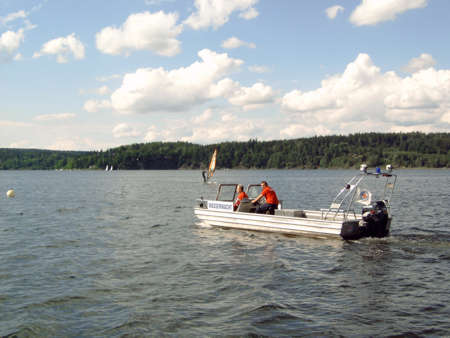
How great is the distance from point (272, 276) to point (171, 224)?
498 inches

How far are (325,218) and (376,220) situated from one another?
272 centimetres

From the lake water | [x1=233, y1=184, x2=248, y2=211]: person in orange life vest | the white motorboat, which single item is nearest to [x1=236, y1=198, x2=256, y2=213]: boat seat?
the white motorboat

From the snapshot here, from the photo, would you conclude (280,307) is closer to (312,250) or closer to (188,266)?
(188,266)

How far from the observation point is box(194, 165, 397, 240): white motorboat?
17.3 m

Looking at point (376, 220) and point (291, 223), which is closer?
point (376, 220)

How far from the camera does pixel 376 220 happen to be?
688 inches

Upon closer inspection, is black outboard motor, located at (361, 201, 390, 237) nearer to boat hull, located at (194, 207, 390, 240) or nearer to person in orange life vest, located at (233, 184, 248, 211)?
boat hull, located at (194, 207, 390, 240)

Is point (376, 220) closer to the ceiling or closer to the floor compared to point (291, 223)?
closer to the ceiling

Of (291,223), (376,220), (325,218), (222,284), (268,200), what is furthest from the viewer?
(268,200)

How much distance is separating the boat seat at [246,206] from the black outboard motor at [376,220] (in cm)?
582

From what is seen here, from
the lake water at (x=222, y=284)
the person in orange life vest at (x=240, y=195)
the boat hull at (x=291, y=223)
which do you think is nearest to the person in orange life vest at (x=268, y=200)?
the boat hull at (x=291, y=223)

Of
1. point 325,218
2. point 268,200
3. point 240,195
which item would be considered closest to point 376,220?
point 325,218

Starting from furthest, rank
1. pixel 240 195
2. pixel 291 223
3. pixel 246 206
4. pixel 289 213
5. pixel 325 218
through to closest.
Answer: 1. pixel 246 206
2. pixel 240 195
3. pixel 289 213
4. pixel 325 218
5. pixel 291 223

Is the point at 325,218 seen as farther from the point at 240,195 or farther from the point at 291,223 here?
the point at 240,195
